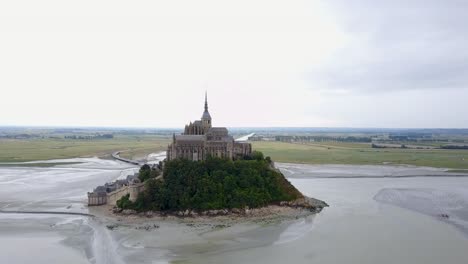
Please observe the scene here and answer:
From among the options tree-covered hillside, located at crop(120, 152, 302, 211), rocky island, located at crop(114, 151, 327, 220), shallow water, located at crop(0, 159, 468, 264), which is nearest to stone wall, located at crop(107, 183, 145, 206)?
rocky island, located at crop(114, 151, 327, 220)

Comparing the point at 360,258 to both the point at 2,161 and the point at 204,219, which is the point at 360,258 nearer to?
the point at 204,219

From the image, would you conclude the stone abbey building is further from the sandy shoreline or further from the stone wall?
the sandy shoreline

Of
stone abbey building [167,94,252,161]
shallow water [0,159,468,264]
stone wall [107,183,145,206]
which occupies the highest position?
stone abbey building [167,94,252,161]

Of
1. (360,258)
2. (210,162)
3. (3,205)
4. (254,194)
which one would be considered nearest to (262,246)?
(360,258)

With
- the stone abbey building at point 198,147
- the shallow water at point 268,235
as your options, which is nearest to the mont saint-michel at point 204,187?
the stone abbey building at point 198,147

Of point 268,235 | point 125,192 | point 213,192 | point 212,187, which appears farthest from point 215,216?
point 125,192

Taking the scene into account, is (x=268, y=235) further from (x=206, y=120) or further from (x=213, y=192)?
(x=206, y=120)
